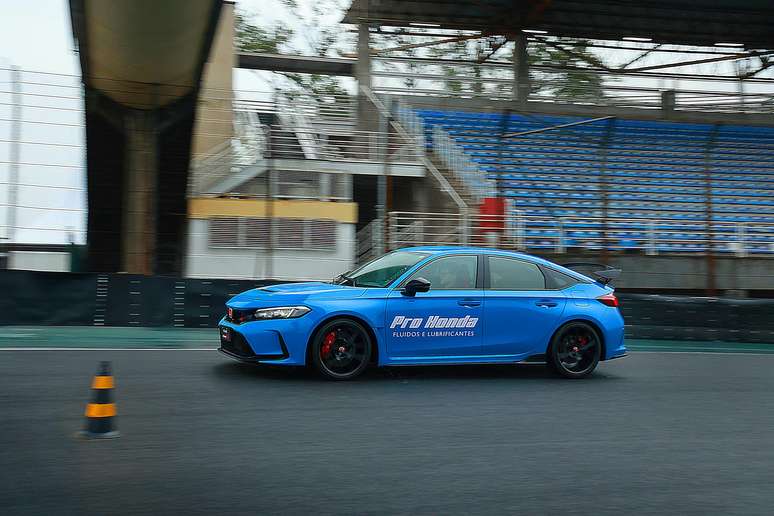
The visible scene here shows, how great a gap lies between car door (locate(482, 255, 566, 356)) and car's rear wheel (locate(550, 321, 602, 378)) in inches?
7.1

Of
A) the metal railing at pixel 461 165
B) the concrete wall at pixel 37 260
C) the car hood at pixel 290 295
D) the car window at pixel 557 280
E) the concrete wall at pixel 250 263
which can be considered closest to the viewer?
the car hood at pixel 290 295

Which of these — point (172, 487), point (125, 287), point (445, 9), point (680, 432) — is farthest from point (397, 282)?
point (445, 9)

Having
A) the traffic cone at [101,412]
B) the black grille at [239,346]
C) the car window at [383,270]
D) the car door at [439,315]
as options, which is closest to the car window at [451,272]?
the car door at [439,315]

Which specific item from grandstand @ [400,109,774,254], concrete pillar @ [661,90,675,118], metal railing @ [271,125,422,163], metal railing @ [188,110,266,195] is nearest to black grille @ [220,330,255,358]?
metal railing @ [188,110,266,195]

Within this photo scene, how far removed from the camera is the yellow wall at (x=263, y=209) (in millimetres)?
16141

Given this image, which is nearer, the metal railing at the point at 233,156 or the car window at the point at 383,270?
the car window at the point at 383,270

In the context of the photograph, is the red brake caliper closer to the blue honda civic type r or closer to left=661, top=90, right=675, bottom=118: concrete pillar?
the blue honda civic type r

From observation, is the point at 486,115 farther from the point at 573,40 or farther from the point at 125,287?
the point at 125,287

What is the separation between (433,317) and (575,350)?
1946 millimetres

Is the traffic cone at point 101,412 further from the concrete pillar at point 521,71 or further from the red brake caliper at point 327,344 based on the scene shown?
the concrete pillar at point 521,71

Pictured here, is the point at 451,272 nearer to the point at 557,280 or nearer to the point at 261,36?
the point at 557,280

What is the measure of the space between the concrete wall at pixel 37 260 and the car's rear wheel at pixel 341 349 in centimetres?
678

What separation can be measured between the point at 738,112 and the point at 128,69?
70.6 feet

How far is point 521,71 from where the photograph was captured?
2809 cm
